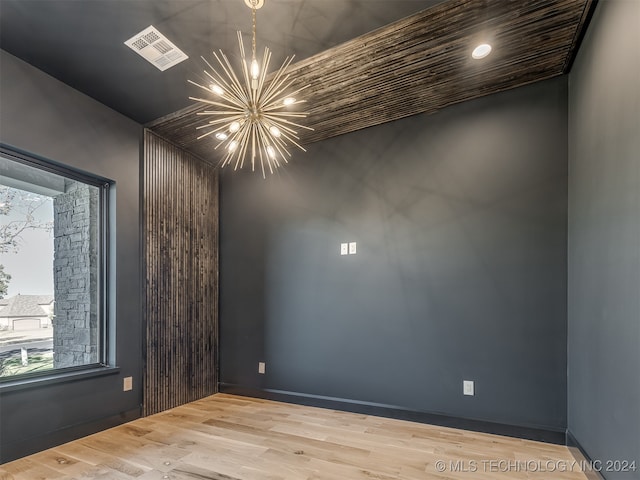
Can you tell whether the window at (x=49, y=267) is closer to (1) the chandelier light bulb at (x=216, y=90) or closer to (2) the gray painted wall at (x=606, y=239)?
(1) the chandelier light bulb at (x=216, y=90)

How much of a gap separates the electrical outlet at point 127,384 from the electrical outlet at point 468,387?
289cm

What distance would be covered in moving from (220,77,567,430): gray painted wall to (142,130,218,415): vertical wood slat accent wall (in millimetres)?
269

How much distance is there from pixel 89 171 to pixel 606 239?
3.72m

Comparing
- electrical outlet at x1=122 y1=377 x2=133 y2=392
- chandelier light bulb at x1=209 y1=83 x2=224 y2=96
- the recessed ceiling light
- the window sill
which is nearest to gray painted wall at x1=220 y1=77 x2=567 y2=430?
the recessed ceiling light

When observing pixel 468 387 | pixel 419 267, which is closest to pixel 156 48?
pixel 419 267

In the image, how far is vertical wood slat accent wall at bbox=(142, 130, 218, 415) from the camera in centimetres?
328

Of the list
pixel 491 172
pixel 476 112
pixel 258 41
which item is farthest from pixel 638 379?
pixel 258 41

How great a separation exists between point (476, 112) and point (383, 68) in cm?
97

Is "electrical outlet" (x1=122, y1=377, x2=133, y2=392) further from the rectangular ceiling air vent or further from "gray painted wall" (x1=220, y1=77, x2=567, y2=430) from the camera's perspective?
the rectangular ceiling air vent

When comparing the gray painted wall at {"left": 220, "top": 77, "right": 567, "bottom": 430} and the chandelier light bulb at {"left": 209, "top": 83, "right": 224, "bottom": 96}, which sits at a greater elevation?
the chandelier light bulb at {"left": 209, "top": 83, "right": 224, "bottom": 96}

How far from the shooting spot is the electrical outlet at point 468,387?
109 inches

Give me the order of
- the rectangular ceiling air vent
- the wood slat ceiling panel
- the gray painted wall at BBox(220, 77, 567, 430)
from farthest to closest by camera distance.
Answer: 1. the gray painted wall at BBox(220, 77, 567, 430)
2. the rectangular ceiling air vent
3. the wood slat ceiling panel

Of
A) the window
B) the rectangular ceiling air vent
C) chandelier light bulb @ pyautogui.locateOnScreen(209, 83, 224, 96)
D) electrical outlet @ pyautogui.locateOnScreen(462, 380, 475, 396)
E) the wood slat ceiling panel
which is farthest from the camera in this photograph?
electrical outlet @ pyautogui.locateOnScreen(462, 380, 475, 396)

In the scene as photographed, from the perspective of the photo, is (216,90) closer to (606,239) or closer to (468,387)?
(606,239)
